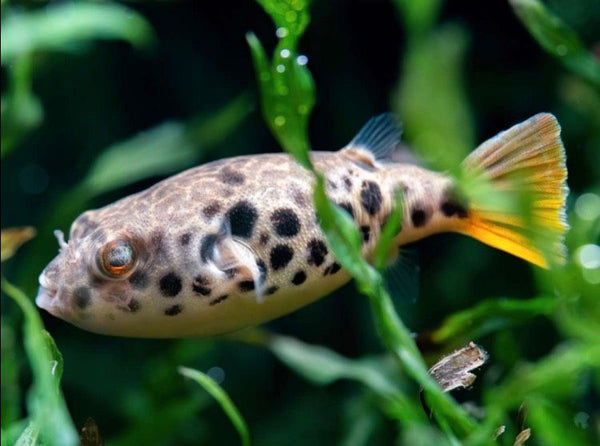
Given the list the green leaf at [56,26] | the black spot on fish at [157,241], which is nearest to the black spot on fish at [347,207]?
the black spot on fish at [157,241]

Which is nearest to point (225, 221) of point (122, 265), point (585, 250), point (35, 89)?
point (122, 265)

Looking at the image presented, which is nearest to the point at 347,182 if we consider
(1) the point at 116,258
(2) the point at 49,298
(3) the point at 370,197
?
(3) the point at 370,197

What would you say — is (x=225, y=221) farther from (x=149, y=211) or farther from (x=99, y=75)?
(x=99, y=75)

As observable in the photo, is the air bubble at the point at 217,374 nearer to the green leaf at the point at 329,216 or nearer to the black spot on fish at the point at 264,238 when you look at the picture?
the black spot on fish at the point at 264,238

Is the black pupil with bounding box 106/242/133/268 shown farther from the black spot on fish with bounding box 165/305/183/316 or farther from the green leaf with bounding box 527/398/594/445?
the green leaf with bounding box 527/398/594/445

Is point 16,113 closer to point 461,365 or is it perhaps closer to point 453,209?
point 453,209

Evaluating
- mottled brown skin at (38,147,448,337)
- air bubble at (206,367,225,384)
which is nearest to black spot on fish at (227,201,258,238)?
mottled brown skin at (38,147,448,337)
